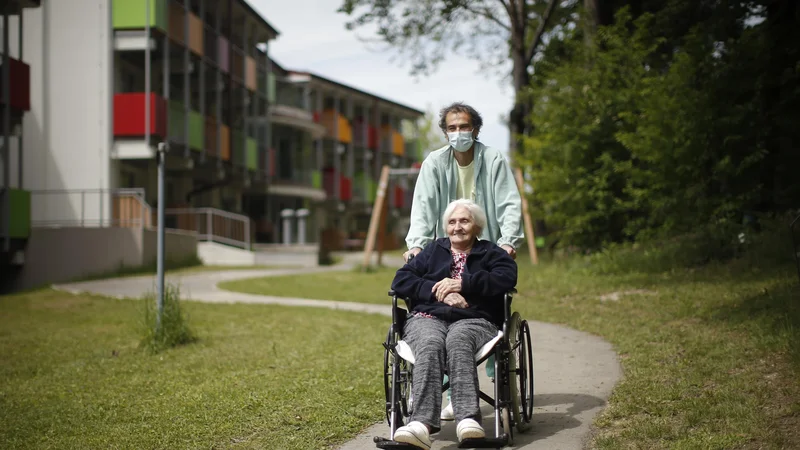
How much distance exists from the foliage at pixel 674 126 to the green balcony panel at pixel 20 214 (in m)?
11.4

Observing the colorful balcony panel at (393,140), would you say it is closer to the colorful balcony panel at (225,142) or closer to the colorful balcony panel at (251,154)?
the colorful balcony panel at (251,154)

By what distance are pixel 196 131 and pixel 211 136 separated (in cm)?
199

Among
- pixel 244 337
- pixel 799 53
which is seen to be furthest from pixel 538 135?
pixel 244 337

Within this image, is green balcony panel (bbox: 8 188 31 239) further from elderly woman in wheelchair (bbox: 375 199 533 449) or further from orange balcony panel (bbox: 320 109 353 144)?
orange balcony panel (bbox: 320 109 353 144)

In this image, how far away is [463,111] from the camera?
5.83m

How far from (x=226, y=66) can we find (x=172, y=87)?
3.08 metres

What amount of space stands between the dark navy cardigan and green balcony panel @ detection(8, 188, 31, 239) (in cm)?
1704

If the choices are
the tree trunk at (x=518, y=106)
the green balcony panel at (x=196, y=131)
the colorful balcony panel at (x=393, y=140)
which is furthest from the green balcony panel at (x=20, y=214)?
the colorful balcony panel at (x=393, y=140)

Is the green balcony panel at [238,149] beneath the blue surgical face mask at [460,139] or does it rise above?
above

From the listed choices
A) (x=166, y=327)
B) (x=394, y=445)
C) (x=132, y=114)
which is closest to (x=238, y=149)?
(x=132, y=114)

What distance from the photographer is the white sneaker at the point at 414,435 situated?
464 centimetres

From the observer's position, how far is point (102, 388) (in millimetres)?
7789

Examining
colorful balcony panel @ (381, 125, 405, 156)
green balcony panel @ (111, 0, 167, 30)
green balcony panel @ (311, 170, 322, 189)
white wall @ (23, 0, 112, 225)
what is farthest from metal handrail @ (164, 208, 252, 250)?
colorful balcony panel @ (381, 125, 405, 156)

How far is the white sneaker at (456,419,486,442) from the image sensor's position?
4723 mm
